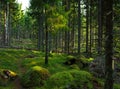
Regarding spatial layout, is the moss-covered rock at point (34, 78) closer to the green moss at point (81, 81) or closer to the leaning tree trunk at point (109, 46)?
the green moss at point (81, 81)

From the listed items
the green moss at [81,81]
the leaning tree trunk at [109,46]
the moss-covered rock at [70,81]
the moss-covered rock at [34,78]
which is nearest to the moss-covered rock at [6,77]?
the moss-covered rock at [34,78]

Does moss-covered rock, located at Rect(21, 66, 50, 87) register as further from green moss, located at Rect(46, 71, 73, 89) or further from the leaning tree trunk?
the leaning tree trunk

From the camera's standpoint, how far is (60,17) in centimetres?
2752

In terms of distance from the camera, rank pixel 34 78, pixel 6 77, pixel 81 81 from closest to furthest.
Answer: pixel 81 81, pixel 34 78, pixel 6 77

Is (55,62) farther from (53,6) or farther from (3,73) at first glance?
(3,73)

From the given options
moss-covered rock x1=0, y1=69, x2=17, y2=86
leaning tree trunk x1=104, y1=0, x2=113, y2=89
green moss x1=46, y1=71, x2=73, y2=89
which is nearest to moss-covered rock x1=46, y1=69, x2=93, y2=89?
green moss x1=46, y1=71, x2=73, y2=89

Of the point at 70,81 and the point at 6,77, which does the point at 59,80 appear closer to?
the point at 70,81

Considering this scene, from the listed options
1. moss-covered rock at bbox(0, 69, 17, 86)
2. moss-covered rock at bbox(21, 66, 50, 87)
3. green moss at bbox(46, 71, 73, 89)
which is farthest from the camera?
moss-covered rock at bbox(0, 69, 17, 86)

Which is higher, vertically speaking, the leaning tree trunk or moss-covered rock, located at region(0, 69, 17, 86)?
the leaning tree trunk

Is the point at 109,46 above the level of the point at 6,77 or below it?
above

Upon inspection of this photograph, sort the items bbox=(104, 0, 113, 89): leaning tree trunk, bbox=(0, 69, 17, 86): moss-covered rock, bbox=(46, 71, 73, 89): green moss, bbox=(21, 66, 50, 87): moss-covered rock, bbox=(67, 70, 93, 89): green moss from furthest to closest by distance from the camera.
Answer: bbox=(0, 69, 17, 86): moss-covered rock, bbox=(21, 66, 50, 87): moss-covered rock, bbox=(46, 71, 73, 89): green moss, bbox=(67, 70, 93, 89): green moss, bbox=(104, 0, 113, 89): leaning tree trunk

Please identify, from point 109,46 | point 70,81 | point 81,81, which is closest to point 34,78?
point 70,81

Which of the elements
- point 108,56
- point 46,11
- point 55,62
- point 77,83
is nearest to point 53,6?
point 46,11

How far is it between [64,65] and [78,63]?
167 cm
